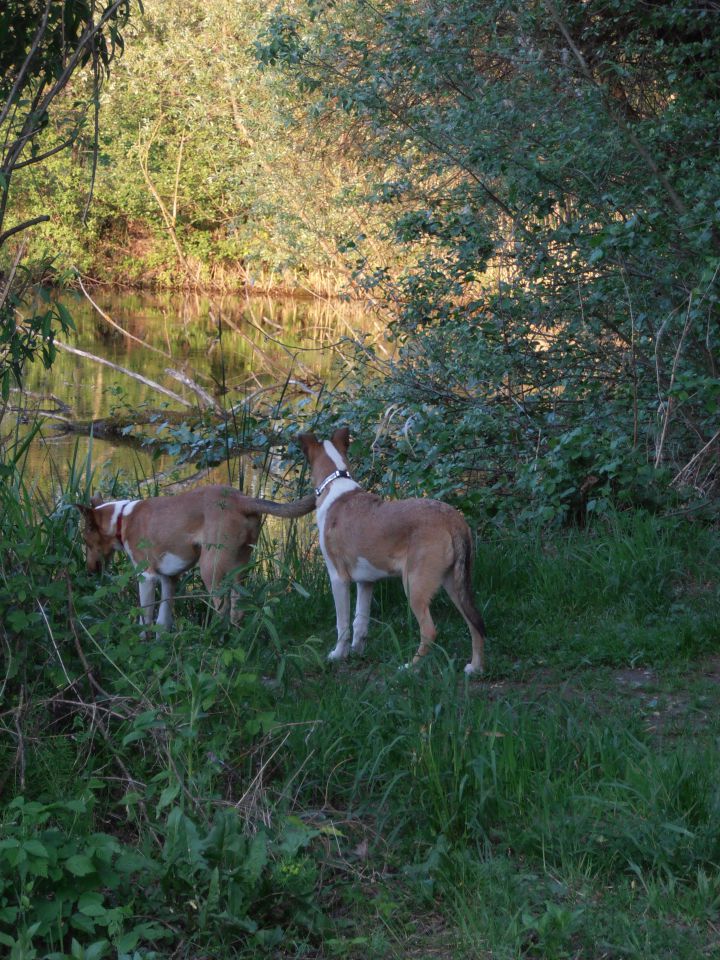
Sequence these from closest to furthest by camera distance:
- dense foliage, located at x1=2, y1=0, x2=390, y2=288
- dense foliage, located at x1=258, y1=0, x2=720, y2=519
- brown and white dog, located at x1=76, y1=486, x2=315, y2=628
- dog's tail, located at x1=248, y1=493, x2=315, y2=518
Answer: dog's tail, located at x1=248, y1=493, x2=315, y2=518 → brown and white dog, located at x1=76, y1=486, x2=315, y2=628 → dense foliage, located at x1=258, y1=0, x2=720, y2=519 → dense foliage, located at x1=2, y1=0, x2=390, y2=288

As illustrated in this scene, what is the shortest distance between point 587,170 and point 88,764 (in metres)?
6.82

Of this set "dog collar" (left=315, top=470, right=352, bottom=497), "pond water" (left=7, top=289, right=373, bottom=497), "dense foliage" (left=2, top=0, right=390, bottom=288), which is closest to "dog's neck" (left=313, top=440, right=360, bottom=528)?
"dog collar" (left=315, top=470, right=352, bottom=497)

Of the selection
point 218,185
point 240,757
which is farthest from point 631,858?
point 218,185

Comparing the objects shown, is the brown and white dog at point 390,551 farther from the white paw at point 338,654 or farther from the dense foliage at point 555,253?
the dense foliage at point 555,253

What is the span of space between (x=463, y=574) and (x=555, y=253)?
5.36 metres

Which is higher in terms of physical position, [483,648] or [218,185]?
[218,185]

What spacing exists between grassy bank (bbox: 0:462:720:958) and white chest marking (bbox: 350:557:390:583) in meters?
0.67

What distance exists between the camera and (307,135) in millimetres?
21406

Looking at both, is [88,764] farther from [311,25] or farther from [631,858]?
[311,25]

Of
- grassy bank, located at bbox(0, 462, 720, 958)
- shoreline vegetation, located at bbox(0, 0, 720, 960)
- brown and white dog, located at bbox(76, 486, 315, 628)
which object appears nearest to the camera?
grassy bank, located at bbox(0, 462, 720, 958)

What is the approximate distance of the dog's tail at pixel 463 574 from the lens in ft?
20.0

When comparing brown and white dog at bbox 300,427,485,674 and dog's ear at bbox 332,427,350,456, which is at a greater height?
dog's ear at bbox 332,427,350,456

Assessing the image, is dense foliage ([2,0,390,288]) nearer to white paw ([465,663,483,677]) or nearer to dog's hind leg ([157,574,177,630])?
dog's hind leg ([157,574,177,630])

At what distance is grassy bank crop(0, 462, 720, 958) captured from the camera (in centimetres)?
379
